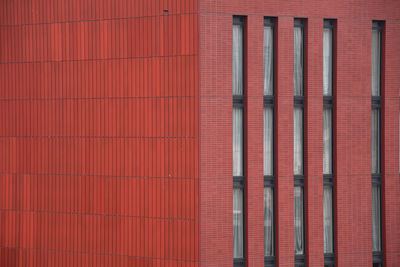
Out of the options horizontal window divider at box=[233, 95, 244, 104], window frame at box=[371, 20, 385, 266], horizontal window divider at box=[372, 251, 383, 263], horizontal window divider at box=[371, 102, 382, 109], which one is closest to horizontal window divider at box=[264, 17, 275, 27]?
horizontal window divider at box=[233, 95, 244, 104]

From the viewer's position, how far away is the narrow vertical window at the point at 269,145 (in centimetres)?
1255

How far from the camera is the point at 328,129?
12.8 meters

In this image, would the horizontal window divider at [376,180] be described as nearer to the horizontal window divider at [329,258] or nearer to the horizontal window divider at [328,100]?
the horizontal window divider at [329,258]

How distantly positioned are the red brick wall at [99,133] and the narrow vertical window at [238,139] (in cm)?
135

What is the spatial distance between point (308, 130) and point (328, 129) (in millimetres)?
843

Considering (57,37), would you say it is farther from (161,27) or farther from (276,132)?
(276,132)

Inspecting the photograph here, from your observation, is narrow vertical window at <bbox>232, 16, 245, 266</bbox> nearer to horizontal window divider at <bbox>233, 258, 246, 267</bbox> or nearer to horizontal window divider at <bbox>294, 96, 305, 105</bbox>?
horizontal window divider at <bbox>233, 258, 246, 267</bbox>

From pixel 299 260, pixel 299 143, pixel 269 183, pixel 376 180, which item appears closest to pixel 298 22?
pixel 299 143

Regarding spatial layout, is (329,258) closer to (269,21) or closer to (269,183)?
(269,183)

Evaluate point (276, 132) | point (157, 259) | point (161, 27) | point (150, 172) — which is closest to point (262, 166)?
point (276, 132)

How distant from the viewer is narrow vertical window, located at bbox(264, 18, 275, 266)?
41.2ft

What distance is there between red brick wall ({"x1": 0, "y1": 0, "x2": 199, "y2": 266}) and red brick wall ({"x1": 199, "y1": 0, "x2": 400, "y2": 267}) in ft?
1.76

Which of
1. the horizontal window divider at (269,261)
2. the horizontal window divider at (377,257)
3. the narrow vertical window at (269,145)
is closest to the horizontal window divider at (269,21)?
the narrow vertical window at (269,145)

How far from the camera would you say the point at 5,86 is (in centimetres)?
1360
